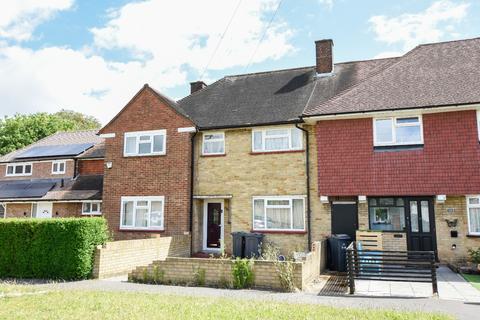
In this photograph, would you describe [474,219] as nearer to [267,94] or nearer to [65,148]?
[267,94]

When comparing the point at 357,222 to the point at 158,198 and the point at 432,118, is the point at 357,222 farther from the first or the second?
the point at 158,198

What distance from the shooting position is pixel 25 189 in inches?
861

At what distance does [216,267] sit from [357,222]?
6.43m

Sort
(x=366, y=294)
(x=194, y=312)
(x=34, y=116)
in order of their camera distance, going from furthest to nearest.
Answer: (x=34, y=116) → (x=366, y=294) → (x=194, y=312)

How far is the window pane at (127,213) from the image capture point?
1717 cm

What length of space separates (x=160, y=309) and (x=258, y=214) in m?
8.82

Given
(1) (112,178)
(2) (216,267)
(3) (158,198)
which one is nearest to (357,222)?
(2) (216,267)

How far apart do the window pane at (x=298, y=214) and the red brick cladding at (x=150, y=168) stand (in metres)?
4.48


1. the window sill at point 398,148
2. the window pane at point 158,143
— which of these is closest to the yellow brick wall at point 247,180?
the window pane at point 158,143

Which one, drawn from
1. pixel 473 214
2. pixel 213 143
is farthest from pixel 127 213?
pixel 473 214

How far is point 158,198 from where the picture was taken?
54.9ft

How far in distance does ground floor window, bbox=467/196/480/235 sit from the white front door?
63.9ft

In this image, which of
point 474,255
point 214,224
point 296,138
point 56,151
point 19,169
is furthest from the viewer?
point 19,169

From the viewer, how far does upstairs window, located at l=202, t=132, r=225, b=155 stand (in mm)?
16797
